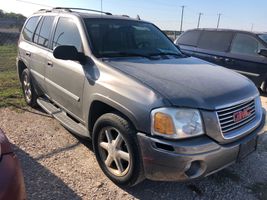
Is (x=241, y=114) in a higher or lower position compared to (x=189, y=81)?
lower

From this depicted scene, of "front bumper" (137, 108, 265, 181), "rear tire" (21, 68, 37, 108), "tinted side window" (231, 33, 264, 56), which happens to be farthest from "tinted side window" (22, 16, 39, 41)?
"tinted side window" (231, 33, 264, 56)

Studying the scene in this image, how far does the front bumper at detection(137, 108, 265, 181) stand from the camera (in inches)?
112

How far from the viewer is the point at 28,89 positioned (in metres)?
5.93

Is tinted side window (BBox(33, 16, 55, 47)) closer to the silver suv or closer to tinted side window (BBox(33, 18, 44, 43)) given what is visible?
tinted side window (BBox(33, 18, 44, 43))

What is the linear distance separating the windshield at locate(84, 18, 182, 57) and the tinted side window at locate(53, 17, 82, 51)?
0.63 ft

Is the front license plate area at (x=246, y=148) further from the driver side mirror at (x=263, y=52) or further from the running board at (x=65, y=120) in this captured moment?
the driver side mirror at (x=263, y=52)

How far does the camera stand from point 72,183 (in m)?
3.52

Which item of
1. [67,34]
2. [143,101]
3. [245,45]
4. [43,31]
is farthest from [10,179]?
[245,45]

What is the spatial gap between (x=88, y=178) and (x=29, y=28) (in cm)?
354

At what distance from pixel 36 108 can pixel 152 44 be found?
9.05 feet

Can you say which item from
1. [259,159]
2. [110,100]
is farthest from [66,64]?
[259,159]

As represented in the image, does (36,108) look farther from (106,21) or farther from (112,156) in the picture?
(112,156)

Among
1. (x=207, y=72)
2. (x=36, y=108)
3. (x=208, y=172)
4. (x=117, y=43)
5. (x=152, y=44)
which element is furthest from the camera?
(x=36, y=108)

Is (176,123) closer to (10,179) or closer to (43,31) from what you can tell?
(10,179)
